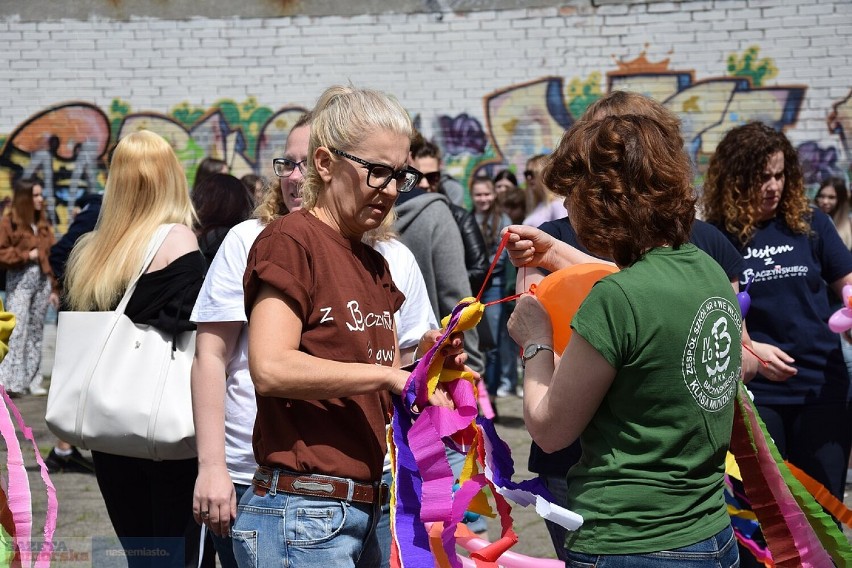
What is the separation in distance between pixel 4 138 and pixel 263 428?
470 inches

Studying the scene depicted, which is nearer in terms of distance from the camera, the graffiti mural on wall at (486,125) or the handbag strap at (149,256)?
the handbag strap at (149,256)

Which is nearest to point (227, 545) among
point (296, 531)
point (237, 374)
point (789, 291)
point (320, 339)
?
point (237, 374)

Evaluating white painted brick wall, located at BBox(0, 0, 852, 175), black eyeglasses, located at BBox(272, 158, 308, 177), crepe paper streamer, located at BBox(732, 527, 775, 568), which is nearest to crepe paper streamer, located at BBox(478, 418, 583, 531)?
black eyeglasses, located at BBox(272, 158, 308, 177)

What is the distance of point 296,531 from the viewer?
215 cm

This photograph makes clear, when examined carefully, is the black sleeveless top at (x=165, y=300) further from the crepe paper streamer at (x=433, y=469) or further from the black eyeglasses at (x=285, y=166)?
the crepe paper streamer at (x=433, y=469)

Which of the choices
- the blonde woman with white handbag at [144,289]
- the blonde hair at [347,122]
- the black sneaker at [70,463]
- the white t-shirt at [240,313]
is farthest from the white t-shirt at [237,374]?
the black sneaker at [70,463]

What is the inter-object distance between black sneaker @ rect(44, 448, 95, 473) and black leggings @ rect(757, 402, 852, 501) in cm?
480

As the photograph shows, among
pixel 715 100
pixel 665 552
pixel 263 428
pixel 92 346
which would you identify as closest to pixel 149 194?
pixel 92 346

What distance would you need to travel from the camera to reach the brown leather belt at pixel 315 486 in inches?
85.1

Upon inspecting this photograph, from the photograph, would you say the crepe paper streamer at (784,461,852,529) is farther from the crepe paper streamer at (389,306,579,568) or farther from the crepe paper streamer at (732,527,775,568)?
the crepe paper streamer at (389,306,579,568)

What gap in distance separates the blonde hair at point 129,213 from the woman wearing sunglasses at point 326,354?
48.5 inches

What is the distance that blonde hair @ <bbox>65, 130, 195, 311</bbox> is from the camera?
335 cm

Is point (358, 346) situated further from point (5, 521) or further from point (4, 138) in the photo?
point (4, 138)

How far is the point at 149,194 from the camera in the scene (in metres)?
3.44
